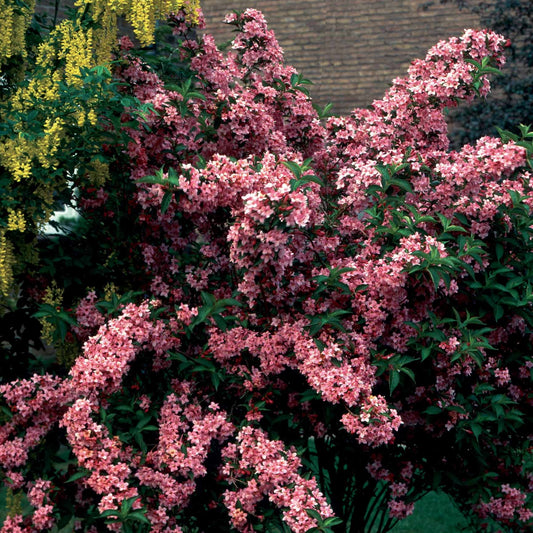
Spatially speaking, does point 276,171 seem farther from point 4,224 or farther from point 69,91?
point 4,224

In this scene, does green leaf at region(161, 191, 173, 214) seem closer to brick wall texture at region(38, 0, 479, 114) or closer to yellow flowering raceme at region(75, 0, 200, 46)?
yellow flowering raceme at region(75, 0, 200, 46)

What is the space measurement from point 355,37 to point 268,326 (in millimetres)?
10591

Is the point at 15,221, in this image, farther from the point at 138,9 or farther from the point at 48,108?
the point at 138,9

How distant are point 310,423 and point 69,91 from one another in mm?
1882

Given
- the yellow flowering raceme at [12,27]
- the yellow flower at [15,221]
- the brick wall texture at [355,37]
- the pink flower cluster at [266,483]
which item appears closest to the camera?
the pink flower cluster at [266,483]

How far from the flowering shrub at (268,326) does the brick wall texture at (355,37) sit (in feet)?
29.4

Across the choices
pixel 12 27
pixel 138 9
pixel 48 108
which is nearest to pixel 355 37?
pixel 138 9

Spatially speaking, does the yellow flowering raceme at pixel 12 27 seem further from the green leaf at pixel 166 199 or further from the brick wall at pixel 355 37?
the brick wall at pixel 355 37

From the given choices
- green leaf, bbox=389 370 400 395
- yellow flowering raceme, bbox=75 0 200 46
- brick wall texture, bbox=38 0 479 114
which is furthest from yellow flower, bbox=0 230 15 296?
brick wall texture, bbox=38 0 479 114

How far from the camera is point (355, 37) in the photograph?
13195 mm

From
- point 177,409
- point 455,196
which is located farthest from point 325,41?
point 177,409

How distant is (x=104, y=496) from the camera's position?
2967 mm

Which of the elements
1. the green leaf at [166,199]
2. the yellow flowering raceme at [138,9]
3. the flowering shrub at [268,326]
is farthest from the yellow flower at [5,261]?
the yellow flowering raceme at [138,9]

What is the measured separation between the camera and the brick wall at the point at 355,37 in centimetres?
1285
